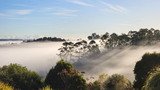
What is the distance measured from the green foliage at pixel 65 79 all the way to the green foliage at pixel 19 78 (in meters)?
1.85

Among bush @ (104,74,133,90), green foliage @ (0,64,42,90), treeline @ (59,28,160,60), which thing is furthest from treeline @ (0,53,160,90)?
treeline @ (59,28,160,60)

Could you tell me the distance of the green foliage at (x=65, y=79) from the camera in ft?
171

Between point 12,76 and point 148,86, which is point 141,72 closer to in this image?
point 12,76

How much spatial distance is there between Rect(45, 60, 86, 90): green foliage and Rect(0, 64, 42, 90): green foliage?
185 cm

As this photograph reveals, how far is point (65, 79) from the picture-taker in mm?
52031

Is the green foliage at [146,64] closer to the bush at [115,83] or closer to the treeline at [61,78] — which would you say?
the treeline at [61,78]

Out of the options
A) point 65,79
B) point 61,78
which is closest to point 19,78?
point 61,78

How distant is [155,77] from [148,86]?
642 mm

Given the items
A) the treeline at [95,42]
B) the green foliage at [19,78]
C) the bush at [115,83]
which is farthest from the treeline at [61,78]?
the treeline at [95,42]

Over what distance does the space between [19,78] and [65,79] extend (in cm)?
623

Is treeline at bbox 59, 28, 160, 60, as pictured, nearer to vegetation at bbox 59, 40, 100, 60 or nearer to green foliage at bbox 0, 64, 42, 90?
vegetation at bbox 59, 40, 100, 60

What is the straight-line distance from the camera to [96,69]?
172m

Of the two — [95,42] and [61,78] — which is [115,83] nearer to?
[61,78]

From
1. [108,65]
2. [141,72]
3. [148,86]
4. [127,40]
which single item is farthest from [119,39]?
[148,86]
